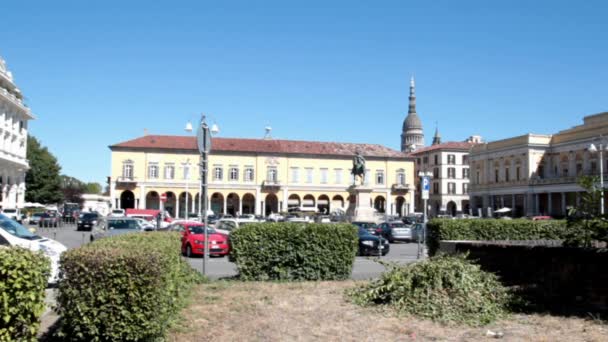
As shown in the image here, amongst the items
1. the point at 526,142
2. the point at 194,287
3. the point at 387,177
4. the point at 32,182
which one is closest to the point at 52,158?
the point at 32,182

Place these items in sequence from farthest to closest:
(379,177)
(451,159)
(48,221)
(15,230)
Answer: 1. (451,159)
2. (379,177)
3. (48,221)
4. (15,230)

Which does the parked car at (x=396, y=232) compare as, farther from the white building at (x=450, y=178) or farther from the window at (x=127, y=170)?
the white building at (x=450, y=178)

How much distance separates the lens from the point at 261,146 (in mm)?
79188

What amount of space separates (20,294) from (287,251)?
6647 mm

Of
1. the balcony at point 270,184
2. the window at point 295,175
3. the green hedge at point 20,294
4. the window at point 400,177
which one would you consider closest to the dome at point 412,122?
the window at point 400,177

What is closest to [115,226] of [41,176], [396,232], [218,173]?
[396,232]

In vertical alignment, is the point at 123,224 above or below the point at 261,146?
below

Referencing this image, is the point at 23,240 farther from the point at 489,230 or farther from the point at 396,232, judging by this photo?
the point at 396,232

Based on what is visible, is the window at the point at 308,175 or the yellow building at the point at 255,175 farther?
the window at the point at 308,175

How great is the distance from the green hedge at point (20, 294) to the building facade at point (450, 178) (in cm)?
9829

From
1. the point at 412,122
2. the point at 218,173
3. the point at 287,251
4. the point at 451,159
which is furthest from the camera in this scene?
the point at 412,122

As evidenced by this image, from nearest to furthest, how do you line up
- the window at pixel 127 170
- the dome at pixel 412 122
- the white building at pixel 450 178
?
the window at pixel 127 170 < the white building at pixel 450 178 < the dome at pixel 412 122

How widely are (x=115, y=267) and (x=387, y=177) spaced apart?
77.4m

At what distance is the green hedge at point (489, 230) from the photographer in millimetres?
13523
